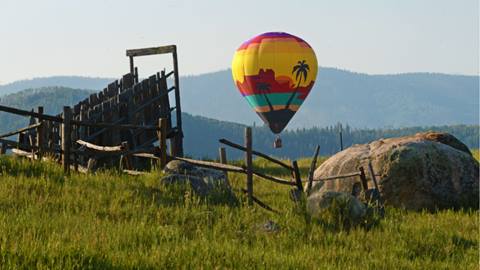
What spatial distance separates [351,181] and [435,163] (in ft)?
6.35

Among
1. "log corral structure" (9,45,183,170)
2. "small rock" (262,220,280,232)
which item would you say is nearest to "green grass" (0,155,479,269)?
"small rock" (262,220,280,232)

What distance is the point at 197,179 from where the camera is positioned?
13023mm

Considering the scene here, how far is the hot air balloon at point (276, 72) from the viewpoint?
128 feet

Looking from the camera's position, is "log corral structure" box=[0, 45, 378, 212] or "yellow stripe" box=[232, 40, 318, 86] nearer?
"log corral structure" box=[0, 45, 378, 212]

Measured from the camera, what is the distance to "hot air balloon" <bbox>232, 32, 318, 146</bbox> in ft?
128

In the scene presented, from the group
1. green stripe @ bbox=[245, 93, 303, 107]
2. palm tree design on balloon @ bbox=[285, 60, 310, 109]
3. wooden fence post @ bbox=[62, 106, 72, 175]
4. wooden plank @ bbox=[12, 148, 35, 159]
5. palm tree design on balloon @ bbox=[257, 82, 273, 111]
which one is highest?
palm tree design on balloon @ bbox=[285, 60, 310, 109]

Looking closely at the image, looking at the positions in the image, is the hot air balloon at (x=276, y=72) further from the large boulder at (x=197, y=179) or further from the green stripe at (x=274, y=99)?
the large boulder at (x=197, y=179)

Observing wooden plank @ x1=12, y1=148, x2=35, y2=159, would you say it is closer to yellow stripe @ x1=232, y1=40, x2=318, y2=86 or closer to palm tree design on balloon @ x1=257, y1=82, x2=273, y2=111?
yellow stripe @ x1=232, y1=40, x2=318, y2=86

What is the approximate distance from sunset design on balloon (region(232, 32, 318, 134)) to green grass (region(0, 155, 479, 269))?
25.7 metres

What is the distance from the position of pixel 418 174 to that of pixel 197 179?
18.1ft

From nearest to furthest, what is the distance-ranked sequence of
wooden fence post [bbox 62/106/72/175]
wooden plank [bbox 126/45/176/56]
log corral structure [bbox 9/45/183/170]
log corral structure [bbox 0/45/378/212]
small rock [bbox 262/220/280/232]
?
small rock [bbox 262/220/280/232] → wooden fence post [bbox 62/106/72/175] → log corral structure [bbox 0/45/378/212] → log corral structure [bbox 9/45/183/170] → wooden plank [bbox 126/45/176/56]

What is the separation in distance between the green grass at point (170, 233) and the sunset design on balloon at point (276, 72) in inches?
1014

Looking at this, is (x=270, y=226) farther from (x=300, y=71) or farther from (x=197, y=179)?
(x=300, y=71)

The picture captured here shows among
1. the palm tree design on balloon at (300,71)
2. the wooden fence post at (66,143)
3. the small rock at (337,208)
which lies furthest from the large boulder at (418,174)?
the palm tree design on balloon at (300,71)
